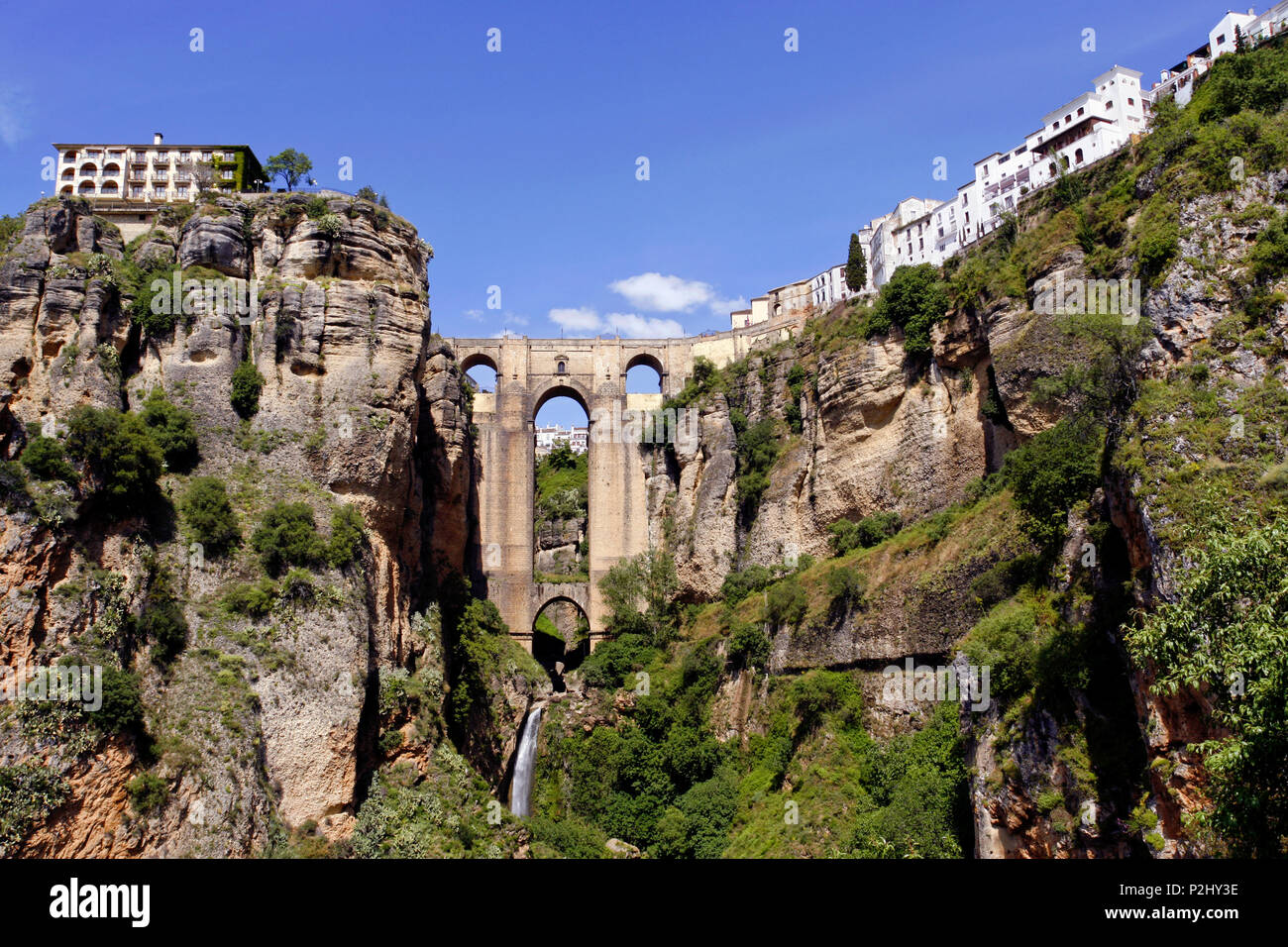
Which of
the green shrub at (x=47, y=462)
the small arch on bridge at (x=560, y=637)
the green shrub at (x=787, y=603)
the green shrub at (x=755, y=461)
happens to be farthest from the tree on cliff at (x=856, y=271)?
the green shrub at (x=47, y=462)

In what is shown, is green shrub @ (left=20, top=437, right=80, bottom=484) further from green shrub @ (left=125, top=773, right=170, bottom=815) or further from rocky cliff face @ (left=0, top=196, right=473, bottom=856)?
green shrub @ (left=125, top=773, right=170, bottom=815)

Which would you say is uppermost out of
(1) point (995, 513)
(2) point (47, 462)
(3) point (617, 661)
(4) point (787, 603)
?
(2) point (47, 462)

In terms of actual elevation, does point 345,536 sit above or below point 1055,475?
below

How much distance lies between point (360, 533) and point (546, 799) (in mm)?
17162

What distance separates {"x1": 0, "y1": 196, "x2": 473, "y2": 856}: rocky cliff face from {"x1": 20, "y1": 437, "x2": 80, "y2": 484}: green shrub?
4.22 ft

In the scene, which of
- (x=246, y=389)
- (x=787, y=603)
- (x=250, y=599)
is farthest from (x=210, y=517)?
(x=787, y=603)

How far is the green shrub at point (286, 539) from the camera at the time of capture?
1222 inches

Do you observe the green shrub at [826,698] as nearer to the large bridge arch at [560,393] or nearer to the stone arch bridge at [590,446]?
the stone arch bridge at [590,446]

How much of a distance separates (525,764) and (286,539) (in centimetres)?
1860

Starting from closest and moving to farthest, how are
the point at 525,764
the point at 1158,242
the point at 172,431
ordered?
the point at 1158,242 → the point at 172,431 → the point at 525,764

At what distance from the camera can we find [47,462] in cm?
2675

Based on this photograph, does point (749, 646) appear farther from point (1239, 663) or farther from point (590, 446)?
point (1239, 663)

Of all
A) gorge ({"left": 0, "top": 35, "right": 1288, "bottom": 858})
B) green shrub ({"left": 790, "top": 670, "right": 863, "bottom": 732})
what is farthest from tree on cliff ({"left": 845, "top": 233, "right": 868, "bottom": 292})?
green shrub ({"left": 790, "top": 670, "right": 863, "bottom": 732})
